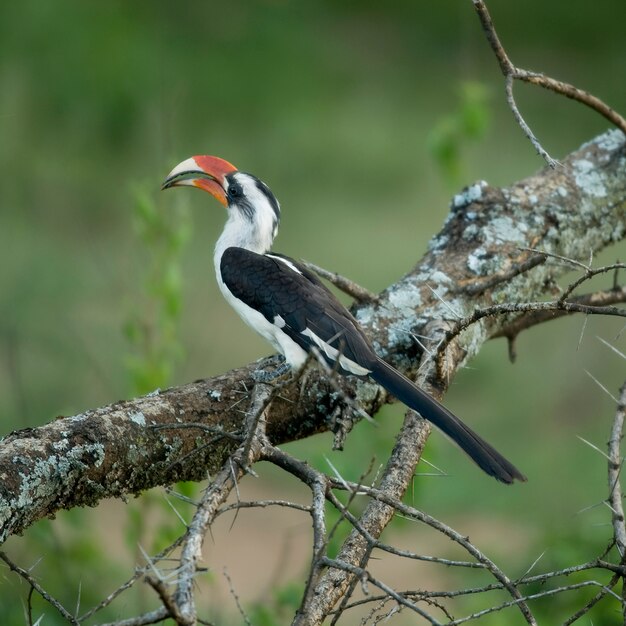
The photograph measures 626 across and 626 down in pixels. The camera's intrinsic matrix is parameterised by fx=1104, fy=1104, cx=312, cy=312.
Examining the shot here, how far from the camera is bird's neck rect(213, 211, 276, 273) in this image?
9.43ft

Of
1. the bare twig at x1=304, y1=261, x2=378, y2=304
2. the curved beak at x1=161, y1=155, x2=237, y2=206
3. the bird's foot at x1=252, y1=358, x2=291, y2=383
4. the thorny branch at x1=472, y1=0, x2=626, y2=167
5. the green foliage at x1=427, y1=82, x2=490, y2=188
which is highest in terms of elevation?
the green foliage at x1=427, y1=82, x2=490, y2=188

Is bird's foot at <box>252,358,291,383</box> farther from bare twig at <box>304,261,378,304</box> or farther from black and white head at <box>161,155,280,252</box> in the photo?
black and white head at <box>161,155,280,252</box>

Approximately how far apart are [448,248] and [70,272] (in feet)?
13.2

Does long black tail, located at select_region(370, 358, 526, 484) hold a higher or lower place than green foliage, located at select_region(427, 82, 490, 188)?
lower

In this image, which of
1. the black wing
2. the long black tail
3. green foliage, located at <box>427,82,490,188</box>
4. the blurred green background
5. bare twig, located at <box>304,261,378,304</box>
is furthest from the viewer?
the blurred green background

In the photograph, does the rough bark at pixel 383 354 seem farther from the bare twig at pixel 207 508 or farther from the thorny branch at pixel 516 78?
the thorny branch at pixel 516 78

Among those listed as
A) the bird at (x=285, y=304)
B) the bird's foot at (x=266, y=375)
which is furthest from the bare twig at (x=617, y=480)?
the bird's foot at (x=266, y=375)

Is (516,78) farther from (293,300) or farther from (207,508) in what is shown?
(207,508)

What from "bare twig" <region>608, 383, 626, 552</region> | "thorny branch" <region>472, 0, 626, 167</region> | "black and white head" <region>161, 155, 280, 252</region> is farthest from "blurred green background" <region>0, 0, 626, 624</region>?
"bare twig" <region>608, 383, 626, 552</region>

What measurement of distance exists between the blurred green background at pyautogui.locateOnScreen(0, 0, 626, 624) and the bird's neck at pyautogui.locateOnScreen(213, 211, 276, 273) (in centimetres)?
16

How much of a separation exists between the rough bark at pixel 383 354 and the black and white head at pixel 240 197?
1.58ft

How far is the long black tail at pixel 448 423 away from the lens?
1.96 m

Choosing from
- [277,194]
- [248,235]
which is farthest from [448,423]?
[277,194]

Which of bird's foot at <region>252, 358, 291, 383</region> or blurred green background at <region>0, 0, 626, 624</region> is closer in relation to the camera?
bird's foot at <region>252, 358, 291, 383</region>
